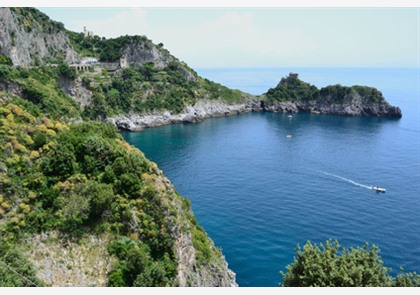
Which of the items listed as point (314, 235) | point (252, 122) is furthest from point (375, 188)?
point (252, 122)

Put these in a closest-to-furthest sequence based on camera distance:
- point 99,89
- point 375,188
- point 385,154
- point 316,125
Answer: point 375,188, point 385,154, point 99,89, point 316,125

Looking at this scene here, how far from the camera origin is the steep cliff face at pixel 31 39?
85.5 metres

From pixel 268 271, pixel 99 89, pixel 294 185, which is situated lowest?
pixel 268 271

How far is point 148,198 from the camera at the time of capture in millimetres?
34531

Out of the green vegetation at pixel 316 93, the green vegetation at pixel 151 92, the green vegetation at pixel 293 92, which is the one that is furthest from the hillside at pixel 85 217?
the green vegetation at pixel 293 92

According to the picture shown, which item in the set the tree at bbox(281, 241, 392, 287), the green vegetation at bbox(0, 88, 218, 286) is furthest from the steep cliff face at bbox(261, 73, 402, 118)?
the tree at bbox(281, 241, 392, 287)

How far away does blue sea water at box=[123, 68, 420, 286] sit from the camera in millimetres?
49219

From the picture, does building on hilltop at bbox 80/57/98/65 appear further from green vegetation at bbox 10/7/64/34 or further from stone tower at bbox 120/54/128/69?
green vegetation at bbox 10/7/64/34

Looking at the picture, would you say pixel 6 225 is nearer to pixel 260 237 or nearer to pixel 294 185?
pixel 260 237

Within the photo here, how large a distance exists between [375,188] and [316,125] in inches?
2779

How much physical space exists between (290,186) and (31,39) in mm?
95248

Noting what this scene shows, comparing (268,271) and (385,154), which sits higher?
(385,154)

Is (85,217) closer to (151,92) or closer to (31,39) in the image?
(31,39)

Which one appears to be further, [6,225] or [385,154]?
[385,154]
